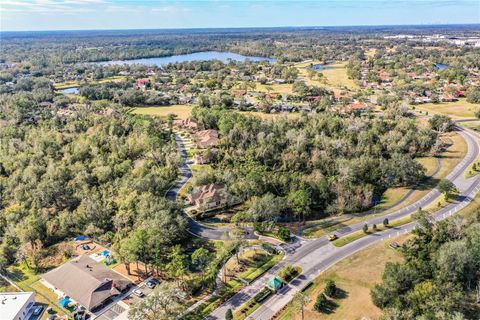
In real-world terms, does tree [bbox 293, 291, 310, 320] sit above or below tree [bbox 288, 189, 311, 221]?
below

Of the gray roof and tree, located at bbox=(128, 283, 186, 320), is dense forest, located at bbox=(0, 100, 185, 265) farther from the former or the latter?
tree, located at bbox=(128, 283, 186, 320)

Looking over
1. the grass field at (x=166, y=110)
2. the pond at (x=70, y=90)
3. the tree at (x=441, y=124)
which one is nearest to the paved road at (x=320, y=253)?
the tree at (x=441, y=124)

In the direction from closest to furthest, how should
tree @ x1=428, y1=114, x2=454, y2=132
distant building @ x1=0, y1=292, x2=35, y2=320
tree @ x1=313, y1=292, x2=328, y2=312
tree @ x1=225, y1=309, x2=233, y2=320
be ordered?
tree @ x1=225, y1=309, x2=233, y2=320
tree @ x1=313, y1=292, x2=328, y2=312
distant building @ x1=0, y1=292, x2=35, y2=320
tree @ x1=428, y1=114, x2=454, y2=132

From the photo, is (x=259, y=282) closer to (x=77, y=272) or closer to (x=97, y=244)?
(x=77, y=272)

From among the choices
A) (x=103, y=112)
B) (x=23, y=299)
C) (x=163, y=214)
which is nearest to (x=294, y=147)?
(x=163, y=214)

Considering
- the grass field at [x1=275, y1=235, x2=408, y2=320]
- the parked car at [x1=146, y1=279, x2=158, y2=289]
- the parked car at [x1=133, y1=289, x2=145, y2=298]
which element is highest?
the grass field at [x1=275, y1=235, x2=408, y2=320]

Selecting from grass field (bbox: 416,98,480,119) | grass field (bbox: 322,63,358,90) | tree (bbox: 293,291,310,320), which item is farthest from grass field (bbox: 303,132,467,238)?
grass field (bbox: 322,63,358,90)

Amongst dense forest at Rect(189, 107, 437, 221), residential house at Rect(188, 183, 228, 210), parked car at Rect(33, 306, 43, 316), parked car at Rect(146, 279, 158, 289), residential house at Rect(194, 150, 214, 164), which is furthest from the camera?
residential house at Rect(194, 150, 214, 164)
